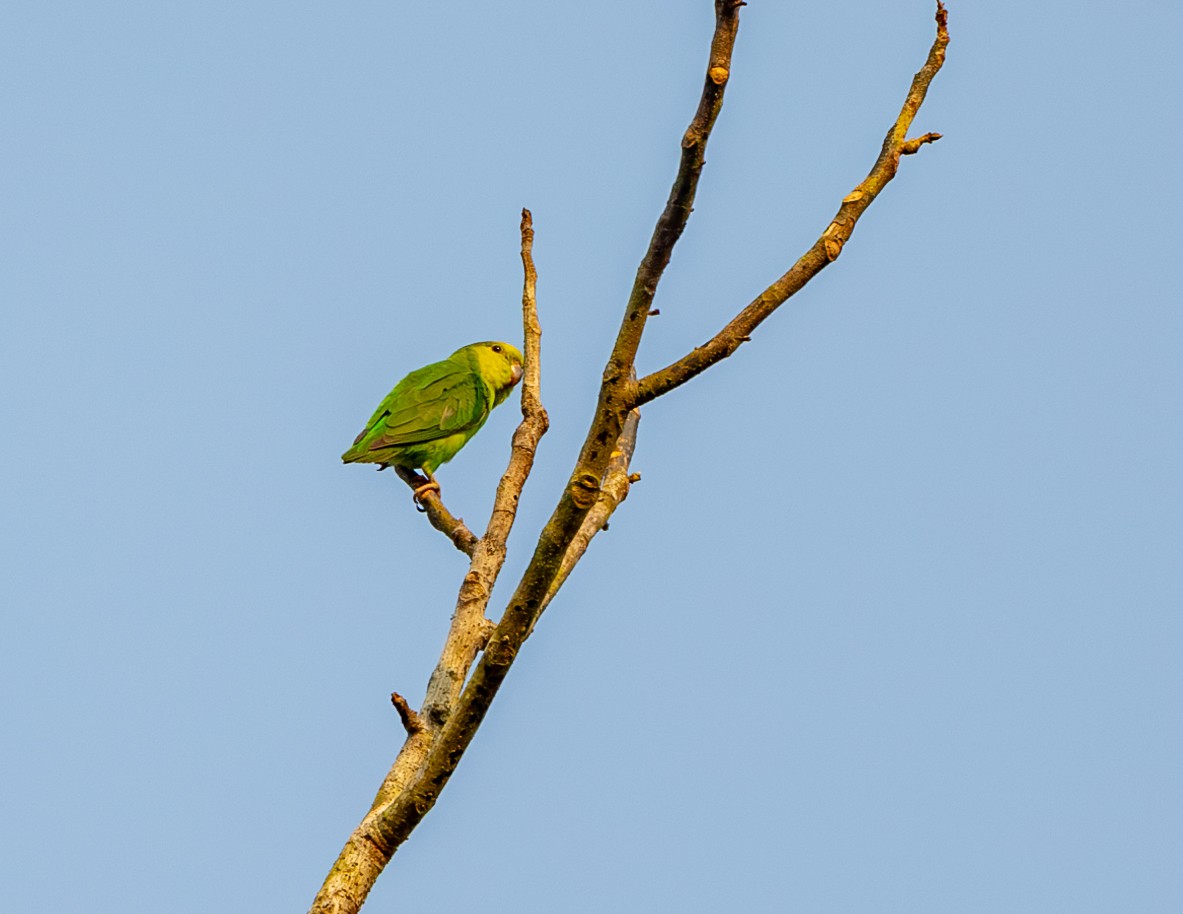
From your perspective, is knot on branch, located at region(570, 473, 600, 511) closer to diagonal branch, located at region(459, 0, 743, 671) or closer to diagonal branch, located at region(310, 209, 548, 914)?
diagonal branch, located at region(459, 0, 743, 671)

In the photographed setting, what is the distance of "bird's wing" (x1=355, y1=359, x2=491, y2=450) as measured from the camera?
10273mm

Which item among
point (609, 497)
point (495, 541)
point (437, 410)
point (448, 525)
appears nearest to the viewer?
point (495, 541)

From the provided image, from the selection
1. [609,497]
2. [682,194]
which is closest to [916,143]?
[682,194]

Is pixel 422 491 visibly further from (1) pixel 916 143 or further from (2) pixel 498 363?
(1) pixel 916 143

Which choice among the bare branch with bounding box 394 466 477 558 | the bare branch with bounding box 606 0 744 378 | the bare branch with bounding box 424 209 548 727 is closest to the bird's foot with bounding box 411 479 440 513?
the bare branch with bounding box 394 466 477 558

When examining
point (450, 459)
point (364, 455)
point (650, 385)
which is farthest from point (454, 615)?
point (450, 459)

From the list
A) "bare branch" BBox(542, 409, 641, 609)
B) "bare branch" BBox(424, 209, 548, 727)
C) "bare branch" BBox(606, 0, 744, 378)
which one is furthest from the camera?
"bare branch" BBox(542, 409, 641, 609)

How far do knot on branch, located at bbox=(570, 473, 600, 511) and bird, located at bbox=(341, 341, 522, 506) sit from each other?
594cm

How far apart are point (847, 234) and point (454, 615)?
246 centimetres

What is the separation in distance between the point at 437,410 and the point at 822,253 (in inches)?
286

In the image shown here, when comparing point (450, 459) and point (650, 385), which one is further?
point (450, 459)

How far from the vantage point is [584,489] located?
11.0 feet

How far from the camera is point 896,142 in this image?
4.00m

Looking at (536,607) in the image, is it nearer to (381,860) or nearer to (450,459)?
(381,860)
